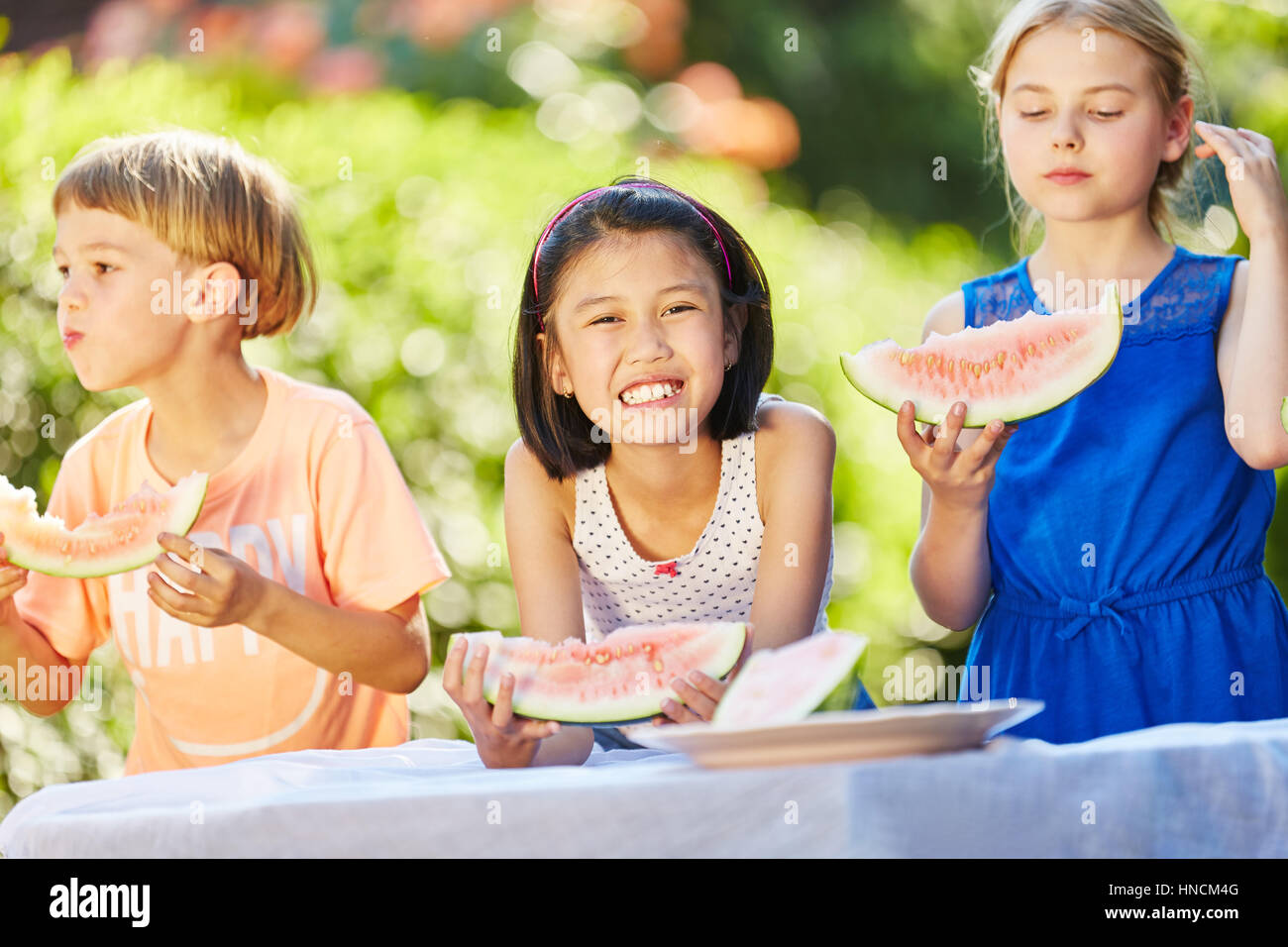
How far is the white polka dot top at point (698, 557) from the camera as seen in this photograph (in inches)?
106

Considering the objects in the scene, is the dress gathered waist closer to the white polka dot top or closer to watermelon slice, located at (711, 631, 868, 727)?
the white polka dot top

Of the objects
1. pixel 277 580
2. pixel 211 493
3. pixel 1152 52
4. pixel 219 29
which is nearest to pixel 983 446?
pixel 1152 52

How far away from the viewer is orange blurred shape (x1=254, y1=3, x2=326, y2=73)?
5.77 meters

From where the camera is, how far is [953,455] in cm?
226

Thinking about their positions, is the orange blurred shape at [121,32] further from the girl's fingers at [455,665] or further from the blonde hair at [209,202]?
the girl's fingers at [455,665]

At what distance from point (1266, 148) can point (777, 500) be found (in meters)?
1.14

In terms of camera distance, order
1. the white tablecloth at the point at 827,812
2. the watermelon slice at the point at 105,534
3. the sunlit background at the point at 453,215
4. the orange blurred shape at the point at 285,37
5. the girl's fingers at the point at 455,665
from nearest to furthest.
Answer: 1. the white tablecloth at the point at 827,812
2. the girl's fingers at the point at 455,665
3. the watermelon slice at the point at 105,534
4. the sunlit background at the point at 453,215
5. the orange blurred shape at the point at 285,37

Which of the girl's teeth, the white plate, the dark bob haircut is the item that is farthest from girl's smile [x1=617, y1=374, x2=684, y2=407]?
the white plate

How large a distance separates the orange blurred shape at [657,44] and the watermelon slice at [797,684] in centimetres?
515

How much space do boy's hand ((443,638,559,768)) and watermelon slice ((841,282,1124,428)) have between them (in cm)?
79

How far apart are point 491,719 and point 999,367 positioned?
3.42 feet

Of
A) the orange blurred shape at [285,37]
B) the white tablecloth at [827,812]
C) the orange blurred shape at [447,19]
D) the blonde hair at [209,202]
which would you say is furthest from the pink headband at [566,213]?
the orange blurred shape at [447,19]

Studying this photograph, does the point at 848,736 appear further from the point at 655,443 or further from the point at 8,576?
the point at 8,576

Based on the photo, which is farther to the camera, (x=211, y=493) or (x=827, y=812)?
(x=211, y=493)
